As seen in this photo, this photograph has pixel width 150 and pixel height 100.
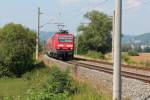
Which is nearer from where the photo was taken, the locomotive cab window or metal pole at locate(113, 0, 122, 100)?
metal pole at locate(113, 0, 122, 100)

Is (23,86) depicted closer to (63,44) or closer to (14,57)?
(14,57)

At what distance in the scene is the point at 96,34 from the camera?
10756cm

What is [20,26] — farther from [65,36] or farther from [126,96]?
[126,96]

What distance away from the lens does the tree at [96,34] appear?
105 meters

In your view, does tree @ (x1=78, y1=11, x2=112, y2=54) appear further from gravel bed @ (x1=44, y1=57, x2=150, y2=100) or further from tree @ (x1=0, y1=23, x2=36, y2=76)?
gravel bed @ (x1=44, y1=57, x2=150, y2=100)

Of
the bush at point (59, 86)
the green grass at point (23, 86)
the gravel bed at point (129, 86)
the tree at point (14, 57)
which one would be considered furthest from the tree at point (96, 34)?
the gravel bed at point (129, 86)

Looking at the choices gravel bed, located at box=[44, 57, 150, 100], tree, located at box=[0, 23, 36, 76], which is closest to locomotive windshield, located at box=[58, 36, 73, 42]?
tree, located at box=[0, 23, 36, 76]

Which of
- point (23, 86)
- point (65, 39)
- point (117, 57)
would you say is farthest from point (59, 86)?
point (65, 39)

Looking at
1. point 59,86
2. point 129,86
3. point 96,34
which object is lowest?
point 59,86

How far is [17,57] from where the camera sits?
51.8 meters

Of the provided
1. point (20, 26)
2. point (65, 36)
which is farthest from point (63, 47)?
A: point (20, 26)

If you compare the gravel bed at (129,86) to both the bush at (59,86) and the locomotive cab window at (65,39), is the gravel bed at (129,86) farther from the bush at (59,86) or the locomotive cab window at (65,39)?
the locomotive cab window at (65,39)

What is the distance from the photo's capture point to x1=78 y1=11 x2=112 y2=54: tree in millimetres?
105125

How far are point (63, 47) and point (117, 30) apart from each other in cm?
4276
